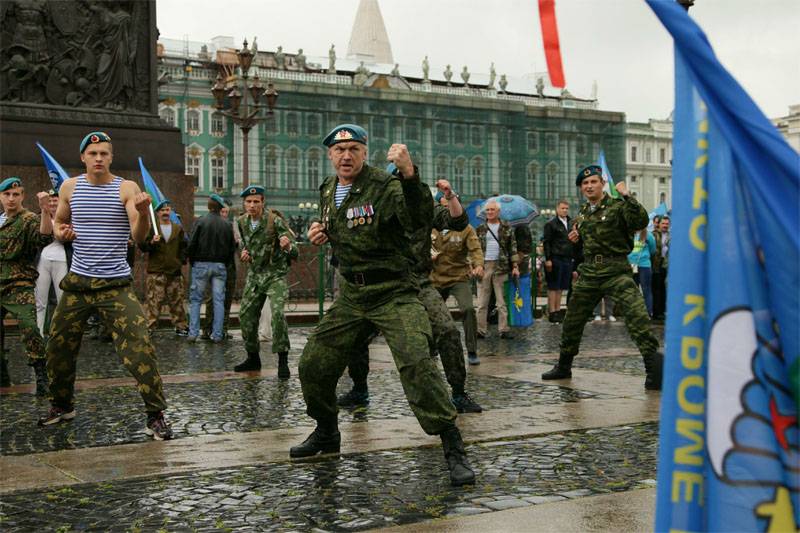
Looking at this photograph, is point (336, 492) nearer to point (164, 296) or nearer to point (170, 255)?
point (170, 255)

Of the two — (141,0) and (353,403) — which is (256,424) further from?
(141,0)

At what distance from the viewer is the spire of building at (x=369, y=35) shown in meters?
104

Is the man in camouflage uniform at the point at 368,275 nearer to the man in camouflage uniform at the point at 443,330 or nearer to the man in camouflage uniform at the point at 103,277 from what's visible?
the man in camouflage uniform at the point at 103,277

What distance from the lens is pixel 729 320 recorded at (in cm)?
258

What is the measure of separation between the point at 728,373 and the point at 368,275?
2925 mm

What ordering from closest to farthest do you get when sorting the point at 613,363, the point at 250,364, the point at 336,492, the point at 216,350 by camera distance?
the point at 336,492 → the point at 250,364 → the point at 613,363 → the point at 216,350

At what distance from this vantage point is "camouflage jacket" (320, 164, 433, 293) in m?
5.31

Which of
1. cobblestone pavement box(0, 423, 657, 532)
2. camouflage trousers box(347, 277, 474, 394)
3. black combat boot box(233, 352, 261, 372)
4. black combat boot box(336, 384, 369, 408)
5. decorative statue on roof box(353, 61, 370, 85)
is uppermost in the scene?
decorative statue on roof box(353, 61, 370, 85)

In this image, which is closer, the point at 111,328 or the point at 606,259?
the point at 111,328

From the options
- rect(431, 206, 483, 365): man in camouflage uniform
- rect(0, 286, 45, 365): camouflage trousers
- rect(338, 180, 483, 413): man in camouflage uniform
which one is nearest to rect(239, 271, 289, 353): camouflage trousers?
rect(431, 206, 483, 365): man in camouflage uniform

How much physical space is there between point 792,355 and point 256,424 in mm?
4728

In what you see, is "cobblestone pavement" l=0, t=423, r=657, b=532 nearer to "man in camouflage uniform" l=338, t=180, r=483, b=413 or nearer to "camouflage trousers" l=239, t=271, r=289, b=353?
"man in camouflage uniform" l=338, t=180, r=483, b=413

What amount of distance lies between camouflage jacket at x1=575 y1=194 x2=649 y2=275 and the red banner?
554cm

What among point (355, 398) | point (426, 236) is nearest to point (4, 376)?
point (355, 398)
